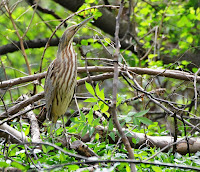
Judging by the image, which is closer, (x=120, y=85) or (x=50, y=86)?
(x=50, y=86)

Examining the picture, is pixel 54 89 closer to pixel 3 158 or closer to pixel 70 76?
pixel 70 76

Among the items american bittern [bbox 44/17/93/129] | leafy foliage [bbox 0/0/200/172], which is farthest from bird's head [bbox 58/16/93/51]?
leafy foliage [bbox 0/0/200/172]

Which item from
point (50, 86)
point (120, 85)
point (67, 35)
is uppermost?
point (67, 35)

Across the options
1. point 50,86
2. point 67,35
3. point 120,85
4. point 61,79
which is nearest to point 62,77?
point 61,79

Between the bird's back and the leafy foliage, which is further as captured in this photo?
the bird's back

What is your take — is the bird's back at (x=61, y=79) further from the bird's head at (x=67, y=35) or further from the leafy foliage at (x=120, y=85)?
the leafy foliage at (x=120, y=85)

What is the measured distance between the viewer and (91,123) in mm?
2412

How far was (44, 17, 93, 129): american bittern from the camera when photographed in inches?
120

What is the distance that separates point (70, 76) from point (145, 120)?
1.06 meters

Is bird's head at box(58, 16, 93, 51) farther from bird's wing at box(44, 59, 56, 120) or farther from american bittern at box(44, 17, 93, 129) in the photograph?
bird's wing at box(44, 59, 56, 120)

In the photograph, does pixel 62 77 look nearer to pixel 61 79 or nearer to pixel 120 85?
pixel 61 79

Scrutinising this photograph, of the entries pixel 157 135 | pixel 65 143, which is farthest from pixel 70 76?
pixel 157 135

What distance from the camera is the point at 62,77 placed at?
3049 mm

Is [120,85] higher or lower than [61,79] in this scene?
lower
